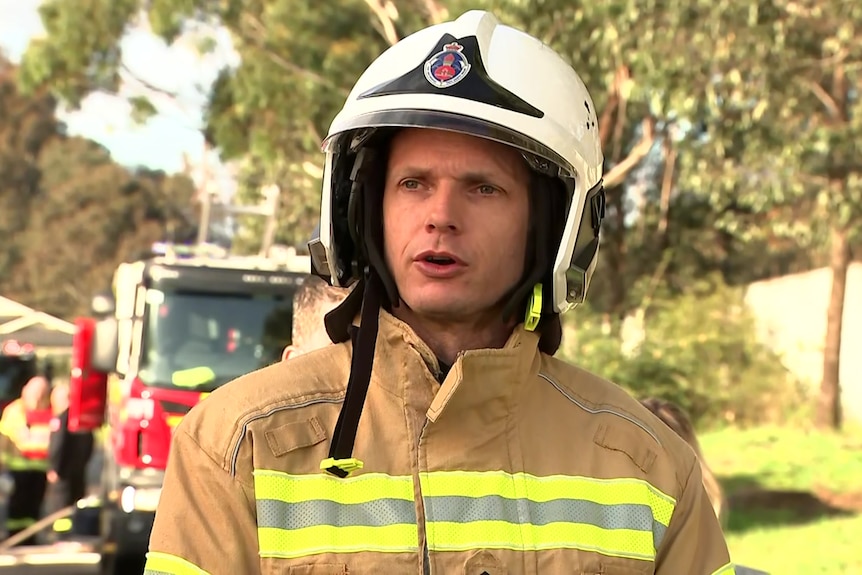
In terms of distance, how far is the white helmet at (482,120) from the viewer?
191 cm

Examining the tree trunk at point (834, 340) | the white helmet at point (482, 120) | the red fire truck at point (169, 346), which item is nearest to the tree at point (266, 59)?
the tree trunk at point (834, 340)

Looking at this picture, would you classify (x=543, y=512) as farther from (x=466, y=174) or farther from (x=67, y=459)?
(x=67, y=459)

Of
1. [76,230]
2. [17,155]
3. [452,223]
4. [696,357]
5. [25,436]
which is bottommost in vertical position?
[452,223]

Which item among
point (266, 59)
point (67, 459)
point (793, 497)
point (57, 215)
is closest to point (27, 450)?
Result: point (67, 459)

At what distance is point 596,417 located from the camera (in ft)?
6.37

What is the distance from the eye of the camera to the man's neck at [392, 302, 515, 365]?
6.39 ft

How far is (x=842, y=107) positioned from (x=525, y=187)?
9.71 m

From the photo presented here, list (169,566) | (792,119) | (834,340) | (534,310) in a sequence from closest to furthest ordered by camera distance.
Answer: (169,566)
(534,310)
(792,119)
(834,340)

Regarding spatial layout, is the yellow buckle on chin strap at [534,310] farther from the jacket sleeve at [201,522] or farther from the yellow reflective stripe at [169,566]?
the yellow reflective stripe at [169,566]

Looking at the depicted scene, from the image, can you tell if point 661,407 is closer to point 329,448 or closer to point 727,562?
point 727,562

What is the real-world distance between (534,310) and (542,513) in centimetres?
37

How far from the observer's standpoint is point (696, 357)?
49.8 ft

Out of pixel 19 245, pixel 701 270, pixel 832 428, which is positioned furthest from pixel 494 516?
pixel 19 245

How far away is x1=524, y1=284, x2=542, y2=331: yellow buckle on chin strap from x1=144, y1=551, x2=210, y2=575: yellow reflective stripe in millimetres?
691
